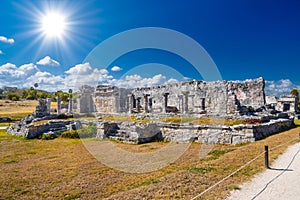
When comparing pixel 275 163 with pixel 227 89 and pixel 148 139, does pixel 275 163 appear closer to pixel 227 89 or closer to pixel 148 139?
pixel 148 139

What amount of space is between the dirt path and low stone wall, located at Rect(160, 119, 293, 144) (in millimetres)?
4724

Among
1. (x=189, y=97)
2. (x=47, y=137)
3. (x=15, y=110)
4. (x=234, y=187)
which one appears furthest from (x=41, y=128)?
(x=15, y=110)

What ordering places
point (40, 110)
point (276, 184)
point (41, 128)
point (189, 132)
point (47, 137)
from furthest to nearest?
point (40, 110) → point (41, 128) → point (47, 137) → point (189, 132) → point (276, 184)

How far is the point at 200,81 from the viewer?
29.3m

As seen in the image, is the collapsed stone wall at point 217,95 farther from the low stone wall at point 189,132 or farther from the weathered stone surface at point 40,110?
the weathered stone surface at point 40,110

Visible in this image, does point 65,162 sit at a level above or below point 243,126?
below

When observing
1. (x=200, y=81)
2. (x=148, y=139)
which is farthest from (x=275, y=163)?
(x=200, y=81)

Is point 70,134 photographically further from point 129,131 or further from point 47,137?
point 129,131

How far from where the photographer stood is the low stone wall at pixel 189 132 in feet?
42.1

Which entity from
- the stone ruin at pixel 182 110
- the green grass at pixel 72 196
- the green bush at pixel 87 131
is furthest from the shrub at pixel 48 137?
the green grass at pixel 72 196

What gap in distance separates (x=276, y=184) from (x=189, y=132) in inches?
329

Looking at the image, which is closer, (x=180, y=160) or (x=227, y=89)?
(x=180, y=160)

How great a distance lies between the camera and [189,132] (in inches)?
559

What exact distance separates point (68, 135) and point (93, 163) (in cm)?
873
